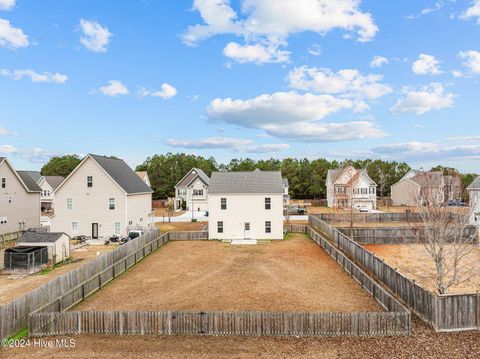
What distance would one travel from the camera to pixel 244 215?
39969 millimetres

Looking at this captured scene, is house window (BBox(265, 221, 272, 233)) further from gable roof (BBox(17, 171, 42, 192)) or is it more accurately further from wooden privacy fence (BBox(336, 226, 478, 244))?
gable roof (BBox(17, 171, 42, 192))

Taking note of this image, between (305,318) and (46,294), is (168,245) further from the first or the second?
(305,318)

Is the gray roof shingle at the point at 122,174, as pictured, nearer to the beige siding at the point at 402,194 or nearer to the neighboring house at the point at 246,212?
the neighboring house at the point at 246,212

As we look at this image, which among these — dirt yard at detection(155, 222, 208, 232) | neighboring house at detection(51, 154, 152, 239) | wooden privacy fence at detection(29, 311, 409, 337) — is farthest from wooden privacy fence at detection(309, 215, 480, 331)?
dirt yard at detection(155, 222, 208, 232)

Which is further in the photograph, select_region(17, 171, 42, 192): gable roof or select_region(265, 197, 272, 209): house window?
select_region(17, 171, 42, 192): gable roof

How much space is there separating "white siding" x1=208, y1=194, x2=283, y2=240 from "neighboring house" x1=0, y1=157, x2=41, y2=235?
24.8 metres

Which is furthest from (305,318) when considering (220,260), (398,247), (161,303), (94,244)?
(94,244)

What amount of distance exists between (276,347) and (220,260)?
1634cm

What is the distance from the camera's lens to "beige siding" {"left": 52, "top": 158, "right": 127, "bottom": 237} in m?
40.4

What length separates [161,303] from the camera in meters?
19.0

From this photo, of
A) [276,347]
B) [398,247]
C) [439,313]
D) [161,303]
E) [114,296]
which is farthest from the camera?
[398,247]

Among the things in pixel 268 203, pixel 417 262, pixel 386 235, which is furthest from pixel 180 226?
pixel 417 262

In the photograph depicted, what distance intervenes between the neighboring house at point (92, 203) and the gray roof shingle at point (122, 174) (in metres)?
0.16

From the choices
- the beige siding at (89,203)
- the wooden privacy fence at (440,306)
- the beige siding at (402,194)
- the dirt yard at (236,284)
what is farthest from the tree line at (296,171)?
the wooden privacy fence at (440,306)
